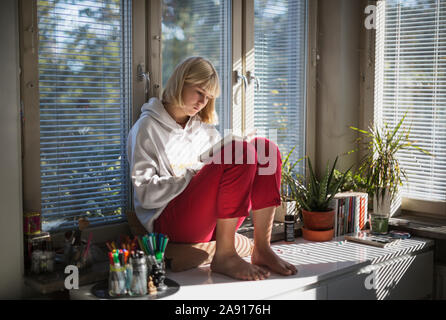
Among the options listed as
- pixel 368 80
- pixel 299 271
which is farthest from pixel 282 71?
pixel 299 271

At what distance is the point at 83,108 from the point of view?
2.59 metres

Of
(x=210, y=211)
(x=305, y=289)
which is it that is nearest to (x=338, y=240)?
(x=305, y=289)

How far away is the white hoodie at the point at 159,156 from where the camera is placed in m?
2.46

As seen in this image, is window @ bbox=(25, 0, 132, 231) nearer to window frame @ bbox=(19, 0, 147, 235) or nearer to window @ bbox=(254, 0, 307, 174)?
window frame @ bbox=(19, 0, 147, 235)

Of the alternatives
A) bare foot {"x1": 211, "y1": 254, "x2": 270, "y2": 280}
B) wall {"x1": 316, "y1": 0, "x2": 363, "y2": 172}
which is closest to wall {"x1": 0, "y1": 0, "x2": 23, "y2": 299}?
bare foot {"x1": 211, "y1": 254, "x2": 270, "y2": 280}

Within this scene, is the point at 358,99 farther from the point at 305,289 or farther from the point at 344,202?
the point at 305,289

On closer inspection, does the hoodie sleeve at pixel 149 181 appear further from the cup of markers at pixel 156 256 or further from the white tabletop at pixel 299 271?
the white tabletop at pixel 299 271

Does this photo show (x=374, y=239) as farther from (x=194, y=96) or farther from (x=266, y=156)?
(x=194, y=96)

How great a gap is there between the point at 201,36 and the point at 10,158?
132 centimetres

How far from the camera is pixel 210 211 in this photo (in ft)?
8.16

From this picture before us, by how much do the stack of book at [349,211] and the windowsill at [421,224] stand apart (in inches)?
8.0

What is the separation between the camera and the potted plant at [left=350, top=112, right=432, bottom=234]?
3253 mm

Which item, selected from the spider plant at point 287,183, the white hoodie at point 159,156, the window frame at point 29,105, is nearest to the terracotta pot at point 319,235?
the spider plant at point 287,183

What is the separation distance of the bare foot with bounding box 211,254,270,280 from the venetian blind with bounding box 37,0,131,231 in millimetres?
625
